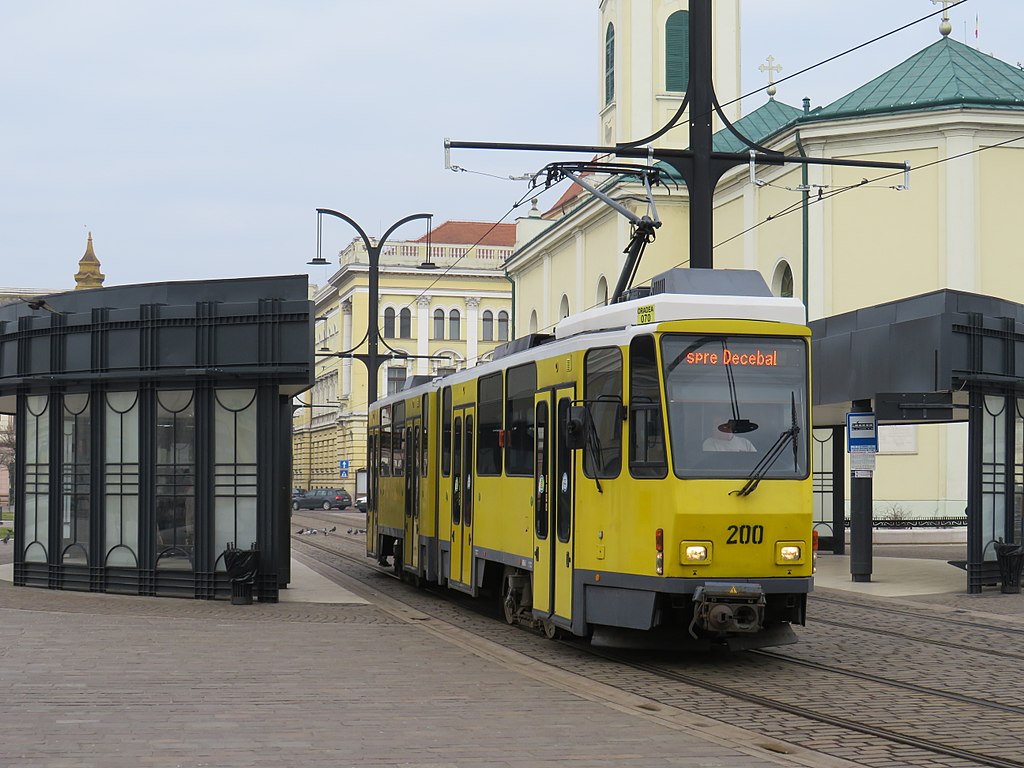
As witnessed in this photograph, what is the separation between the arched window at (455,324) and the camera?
102188mm

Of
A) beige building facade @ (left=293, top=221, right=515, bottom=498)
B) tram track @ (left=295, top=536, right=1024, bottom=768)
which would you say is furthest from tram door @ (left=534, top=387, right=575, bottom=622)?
beige building facade @ (left=293, top=221, right=515, bottom=498)

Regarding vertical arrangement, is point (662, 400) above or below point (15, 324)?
below

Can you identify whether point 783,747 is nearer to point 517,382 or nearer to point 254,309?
point 517,382

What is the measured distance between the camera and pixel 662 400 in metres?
13.0

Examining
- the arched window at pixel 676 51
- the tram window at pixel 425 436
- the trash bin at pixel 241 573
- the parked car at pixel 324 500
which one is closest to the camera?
the trash bin at pixel 241 573

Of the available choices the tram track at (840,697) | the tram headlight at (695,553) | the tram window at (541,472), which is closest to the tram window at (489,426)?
the tram window at (541,472)

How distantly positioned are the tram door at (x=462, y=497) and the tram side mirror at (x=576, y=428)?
170 inches

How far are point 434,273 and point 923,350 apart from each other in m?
76.5

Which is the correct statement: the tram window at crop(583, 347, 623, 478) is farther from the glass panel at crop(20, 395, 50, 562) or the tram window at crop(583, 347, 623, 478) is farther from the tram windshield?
the glass panel at crop(20, 395, 50, 562)

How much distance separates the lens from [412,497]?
22.7 metres

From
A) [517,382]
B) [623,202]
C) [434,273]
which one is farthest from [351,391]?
[517,382]

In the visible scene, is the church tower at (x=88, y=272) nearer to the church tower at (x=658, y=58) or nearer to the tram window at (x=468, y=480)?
the church tower at (x=658, y=58)

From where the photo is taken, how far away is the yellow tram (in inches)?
506

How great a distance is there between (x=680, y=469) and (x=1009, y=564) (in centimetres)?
1185
